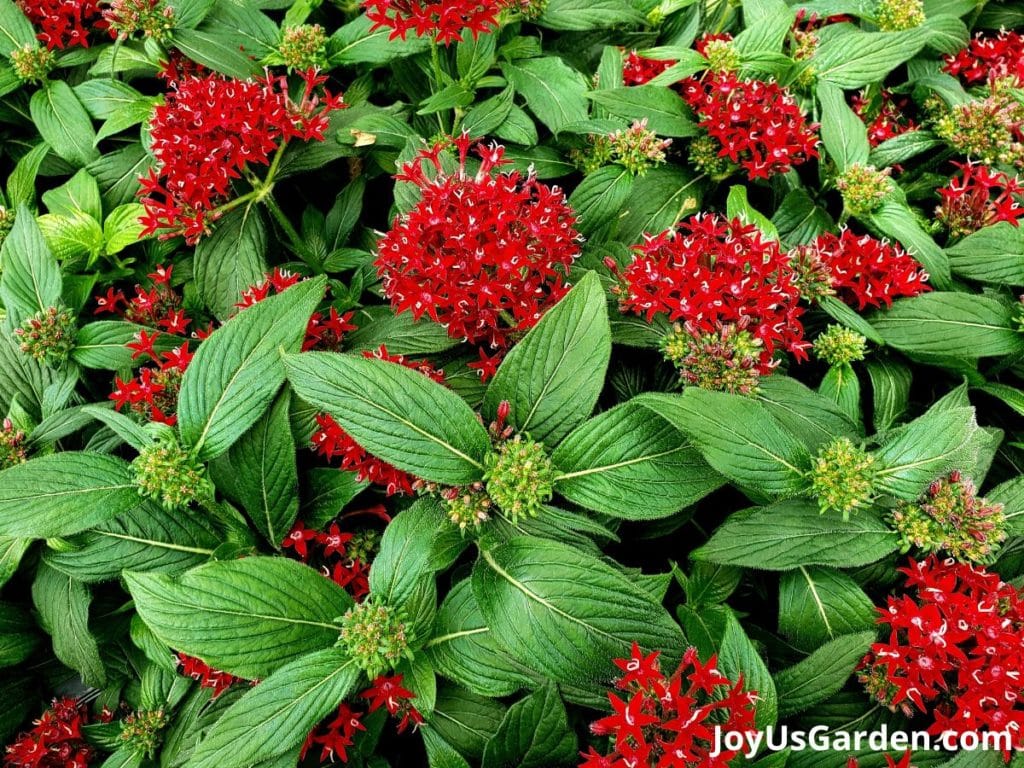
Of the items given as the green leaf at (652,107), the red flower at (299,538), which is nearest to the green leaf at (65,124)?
the red flower at (299,538)

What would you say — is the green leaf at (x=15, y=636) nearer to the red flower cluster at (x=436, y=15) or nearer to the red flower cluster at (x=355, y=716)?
the red flower cluster at (x=355, y=716)

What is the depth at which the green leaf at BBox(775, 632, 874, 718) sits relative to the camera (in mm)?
1201

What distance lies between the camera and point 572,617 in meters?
1.07

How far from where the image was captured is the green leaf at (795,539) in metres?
1.22

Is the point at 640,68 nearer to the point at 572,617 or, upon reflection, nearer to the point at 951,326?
the point at 951,326

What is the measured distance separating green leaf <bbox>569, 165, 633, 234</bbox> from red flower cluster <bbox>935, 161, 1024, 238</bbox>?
33.2 inches

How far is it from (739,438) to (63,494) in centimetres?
118

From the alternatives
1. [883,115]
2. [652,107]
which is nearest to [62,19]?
[652,107]

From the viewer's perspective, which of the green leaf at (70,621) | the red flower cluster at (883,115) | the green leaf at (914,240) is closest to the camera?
the green leaf at (70,621)

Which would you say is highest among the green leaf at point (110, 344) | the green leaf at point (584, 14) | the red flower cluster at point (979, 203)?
the green leaf at point (584, 14)

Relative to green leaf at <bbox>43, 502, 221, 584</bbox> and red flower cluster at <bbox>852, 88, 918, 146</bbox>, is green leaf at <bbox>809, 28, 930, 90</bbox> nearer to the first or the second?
red flower cluster at <bbox>852, 88, 918, 146</bbox>

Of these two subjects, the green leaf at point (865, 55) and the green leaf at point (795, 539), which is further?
the green leaf at point (865, 55)

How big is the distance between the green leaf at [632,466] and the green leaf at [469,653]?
0.28 metres

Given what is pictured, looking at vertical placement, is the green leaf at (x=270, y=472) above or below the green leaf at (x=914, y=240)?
below
